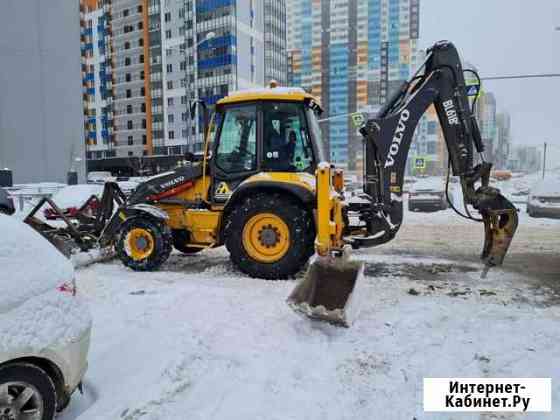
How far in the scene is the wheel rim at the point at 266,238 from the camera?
671cm

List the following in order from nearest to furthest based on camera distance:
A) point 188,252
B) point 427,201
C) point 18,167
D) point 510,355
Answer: point 510,355 < point 188,252 < point 427,201 < point 18,167

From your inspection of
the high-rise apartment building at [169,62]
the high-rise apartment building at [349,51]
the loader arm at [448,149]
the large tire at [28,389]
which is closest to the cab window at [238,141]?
the loader arm at [448,149]

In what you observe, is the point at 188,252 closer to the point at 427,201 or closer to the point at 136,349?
the point at 136,349

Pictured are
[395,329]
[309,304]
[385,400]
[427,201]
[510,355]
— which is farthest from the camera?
[427,201]

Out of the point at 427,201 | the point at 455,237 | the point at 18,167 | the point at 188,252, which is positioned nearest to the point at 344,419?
the point at 188,252

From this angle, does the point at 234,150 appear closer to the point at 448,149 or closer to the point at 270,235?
the point at 270,235

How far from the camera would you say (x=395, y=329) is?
466 centimetres

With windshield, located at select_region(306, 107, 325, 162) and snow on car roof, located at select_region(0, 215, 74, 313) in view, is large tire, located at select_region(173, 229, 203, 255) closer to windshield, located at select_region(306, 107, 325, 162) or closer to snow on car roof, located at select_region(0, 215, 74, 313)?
windshield, located at select_region(306, 107, 325, 162)

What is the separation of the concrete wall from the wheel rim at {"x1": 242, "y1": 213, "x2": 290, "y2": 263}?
3263 centimetres

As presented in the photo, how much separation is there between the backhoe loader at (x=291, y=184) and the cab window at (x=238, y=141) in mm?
16

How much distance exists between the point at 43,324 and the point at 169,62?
6994 cm

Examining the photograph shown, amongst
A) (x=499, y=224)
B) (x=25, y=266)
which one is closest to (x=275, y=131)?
(x=499, y=224)

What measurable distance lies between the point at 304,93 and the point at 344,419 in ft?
16.8

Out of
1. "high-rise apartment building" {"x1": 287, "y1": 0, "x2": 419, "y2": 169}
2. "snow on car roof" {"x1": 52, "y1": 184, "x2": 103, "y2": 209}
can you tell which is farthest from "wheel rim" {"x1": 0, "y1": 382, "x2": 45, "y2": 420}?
"high-rise apartment building" {"x1": 287, "y1": 0, "x2": 419, "y2": 169}
